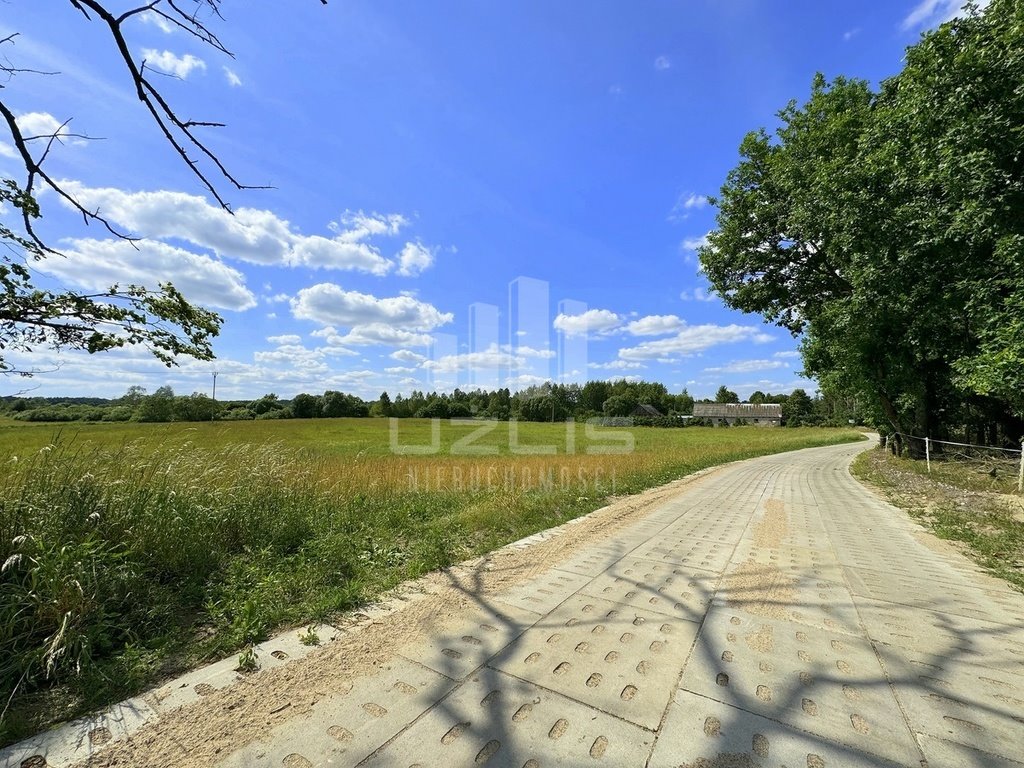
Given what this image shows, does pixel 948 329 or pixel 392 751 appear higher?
pixel 948 329

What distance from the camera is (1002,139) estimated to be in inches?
260

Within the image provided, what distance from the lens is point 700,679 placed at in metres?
2.20

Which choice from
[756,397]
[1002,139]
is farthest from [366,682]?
[756,397]

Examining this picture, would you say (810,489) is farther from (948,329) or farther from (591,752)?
(591,752)

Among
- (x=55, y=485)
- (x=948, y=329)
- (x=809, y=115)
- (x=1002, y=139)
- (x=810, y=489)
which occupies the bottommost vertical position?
(x=810, y=489)

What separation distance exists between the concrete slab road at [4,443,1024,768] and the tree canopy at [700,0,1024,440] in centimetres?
617

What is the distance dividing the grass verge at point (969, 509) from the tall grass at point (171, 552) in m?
4.93

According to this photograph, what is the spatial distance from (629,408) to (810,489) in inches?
2704

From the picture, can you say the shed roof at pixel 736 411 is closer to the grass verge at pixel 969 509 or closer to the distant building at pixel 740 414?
the distant building at pixel 740 414

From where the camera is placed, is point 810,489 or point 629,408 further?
point 629,408

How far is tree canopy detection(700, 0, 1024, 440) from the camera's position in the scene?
22.0 feet

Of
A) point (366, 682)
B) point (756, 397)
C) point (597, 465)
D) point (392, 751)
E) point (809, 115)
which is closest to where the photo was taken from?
point (392, 751)

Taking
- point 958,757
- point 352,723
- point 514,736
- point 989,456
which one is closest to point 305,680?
point 352,723

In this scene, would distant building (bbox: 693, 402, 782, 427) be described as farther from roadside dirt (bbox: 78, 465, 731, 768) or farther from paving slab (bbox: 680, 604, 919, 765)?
roadside dirt (bbox: 78, 465, 731, 768)
